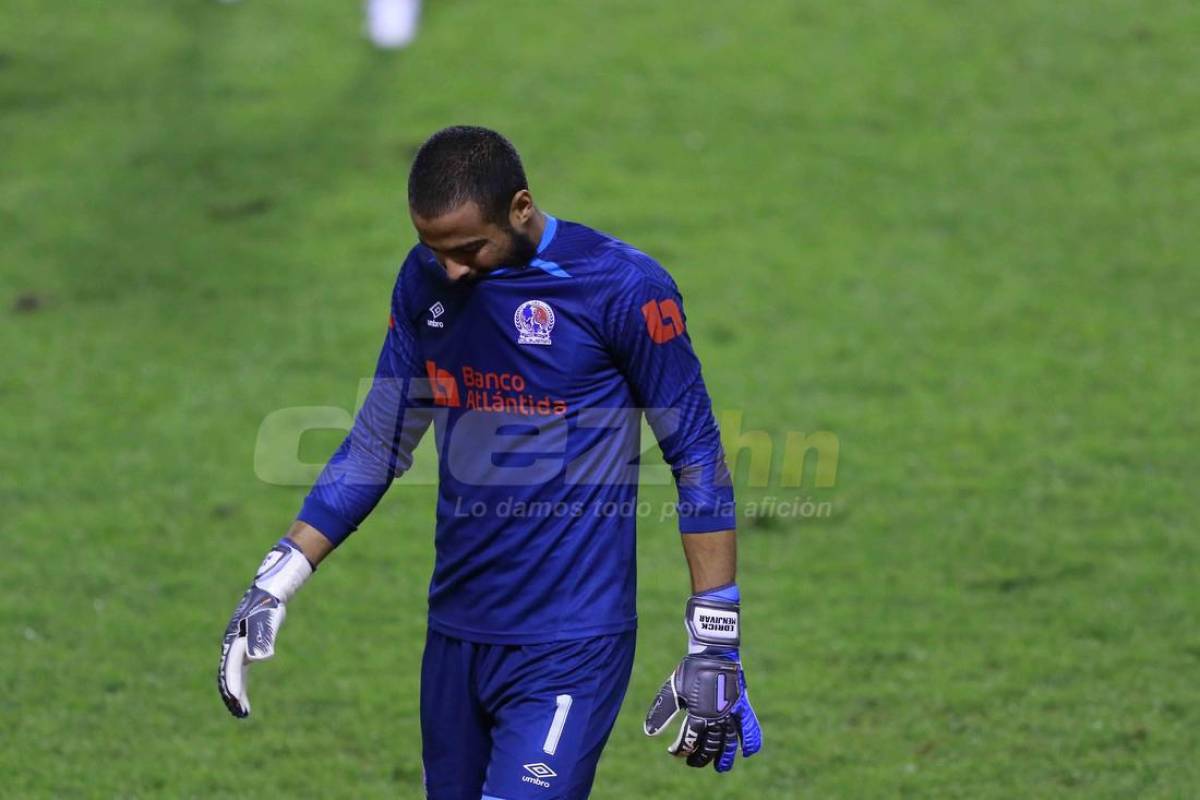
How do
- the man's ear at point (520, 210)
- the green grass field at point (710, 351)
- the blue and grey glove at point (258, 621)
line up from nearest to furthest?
the man's ear at point (520, 210) → the blue and grey glove at point (258, 621) → the green grass field at point (710, 351)

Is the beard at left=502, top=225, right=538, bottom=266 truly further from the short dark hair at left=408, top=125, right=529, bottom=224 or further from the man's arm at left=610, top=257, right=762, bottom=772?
the man's arm at left=610, top=257, right=762, bottom=772

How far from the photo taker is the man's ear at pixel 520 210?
4590 mm

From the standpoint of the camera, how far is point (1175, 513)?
9.82 meters

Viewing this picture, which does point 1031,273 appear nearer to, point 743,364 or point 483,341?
point 743,364

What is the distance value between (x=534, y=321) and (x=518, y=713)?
46.4 inches

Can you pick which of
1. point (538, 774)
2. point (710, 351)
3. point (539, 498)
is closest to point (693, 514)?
point (539, 498)

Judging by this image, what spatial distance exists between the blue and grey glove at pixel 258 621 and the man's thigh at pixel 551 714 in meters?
0.67

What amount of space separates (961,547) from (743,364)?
9.32 ft

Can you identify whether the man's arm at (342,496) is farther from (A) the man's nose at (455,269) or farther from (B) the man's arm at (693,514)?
(B) the man's arm at (693,514)

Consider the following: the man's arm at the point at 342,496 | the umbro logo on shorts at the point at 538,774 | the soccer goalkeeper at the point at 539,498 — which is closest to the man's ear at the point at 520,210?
the soccer goalkeeper at the point at 539,498

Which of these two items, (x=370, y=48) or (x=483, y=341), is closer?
(x=483, y=341)

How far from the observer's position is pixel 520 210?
4.62 meters

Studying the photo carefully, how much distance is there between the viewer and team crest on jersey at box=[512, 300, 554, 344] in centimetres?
467

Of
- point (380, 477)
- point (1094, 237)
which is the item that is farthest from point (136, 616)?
point (1094, 237)
